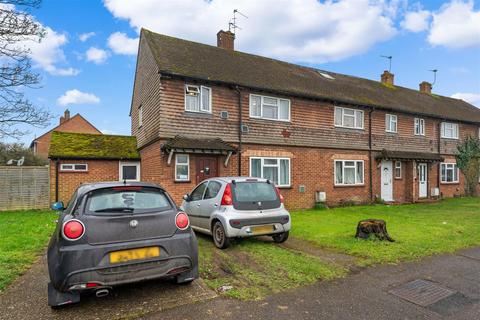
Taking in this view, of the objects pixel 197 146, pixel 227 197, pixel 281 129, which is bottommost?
pixel 227 197

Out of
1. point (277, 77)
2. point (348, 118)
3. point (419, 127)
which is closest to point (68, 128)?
point (277, 77)

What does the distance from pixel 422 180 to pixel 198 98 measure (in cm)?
1414

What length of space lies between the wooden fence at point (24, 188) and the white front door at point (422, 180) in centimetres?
1920

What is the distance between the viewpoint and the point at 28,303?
13.0ft

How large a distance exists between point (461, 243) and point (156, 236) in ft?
21.9

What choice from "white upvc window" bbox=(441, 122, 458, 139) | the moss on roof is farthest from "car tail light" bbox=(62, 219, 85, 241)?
"white upvc window" bbox=(441, 122, 458, 139)

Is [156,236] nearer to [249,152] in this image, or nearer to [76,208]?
[76,208]

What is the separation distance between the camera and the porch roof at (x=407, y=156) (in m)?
16.4

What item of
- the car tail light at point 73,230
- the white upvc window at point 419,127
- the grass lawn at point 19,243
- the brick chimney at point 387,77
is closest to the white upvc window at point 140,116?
the grass lawn at point 19,243

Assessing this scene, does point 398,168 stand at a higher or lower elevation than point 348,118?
lower

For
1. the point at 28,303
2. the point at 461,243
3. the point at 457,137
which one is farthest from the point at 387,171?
the point at 28,303

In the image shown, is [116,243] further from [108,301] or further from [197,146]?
[197,146]

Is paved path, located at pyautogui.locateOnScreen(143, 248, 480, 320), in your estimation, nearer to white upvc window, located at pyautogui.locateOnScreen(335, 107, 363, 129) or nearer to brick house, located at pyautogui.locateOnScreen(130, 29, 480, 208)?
brick house, located at pyautogui.locateOnScreen(130, 29, 480, 208)

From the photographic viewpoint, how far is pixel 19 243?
23.0ft
